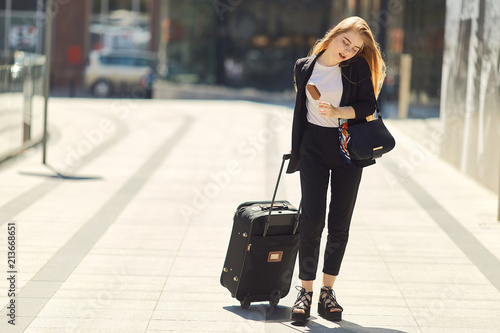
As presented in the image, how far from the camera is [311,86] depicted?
4527 millimetres

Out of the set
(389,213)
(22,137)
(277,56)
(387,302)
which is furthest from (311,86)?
(277,56)

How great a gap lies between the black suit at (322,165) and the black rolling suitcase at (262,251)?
0.51ft

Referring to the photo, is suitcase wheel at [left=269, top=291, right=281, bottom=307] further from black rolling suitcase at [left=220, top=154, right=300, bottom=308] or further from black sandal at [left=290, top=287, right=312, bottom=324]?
black sandal at [left=290, top=287, right=312, bottom=324]

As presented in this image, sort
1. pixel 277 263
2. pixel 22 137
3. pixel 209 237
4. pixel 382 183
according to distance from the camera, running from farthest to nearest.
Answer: pixel 22 137, pixel 382 183, pixel 209 237, pixel 277 263

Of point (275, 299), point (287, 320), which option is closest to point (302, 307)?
point (287, 320)

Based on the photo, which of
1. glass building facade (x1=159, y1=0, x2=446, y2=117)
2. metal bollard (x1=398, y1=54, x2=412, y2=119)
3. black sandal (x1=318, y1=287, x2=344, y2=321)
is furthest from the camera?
glass building facade (x1=159, y1=0, x2=446, y2=117)

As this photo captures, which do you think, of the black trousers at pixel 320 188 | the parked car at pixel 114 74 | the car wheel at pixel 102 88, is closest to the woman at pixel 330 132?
the black trousers at pixel 320 188

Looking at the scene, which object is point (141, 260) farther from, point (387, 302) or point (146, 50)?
point (146, 50)

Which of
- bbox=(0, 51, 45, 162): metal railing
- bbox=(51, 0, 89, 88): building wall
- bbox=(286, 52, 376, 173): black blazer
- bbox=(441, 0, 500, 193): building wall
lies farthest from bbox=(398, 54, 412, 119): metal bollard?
bbox=(51, 0, 89, 88): building wall

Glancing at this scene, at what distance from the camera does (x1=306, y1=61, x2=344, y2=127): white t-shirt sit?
462cm

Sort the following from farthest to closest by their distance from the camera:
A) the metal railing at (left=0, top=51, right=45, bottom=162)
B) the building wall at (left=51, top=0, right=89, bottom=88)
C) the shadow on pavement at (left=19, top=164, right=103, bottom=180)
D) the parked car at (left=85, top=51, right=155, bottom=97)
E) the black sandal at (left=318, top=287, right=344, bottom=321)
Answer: the building wall at (left=51, top=0, right=89, bottom=88), the parked car at (left=85, top=51, right=155, bottom=97), the metal railing at (left=0, top=51, right=45, bottom=162), the shadow on pavement at (left=19, top=164, right=103, bottom=180), the black sandal at (left=318, top=287, right=344, bottom=321)

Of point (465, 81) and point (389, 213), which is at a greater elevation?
point (465, 81)

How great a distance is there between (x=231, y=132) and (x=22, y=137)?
4.43 meters

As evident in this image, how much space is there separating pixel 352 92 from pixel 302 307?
1.16 metres
